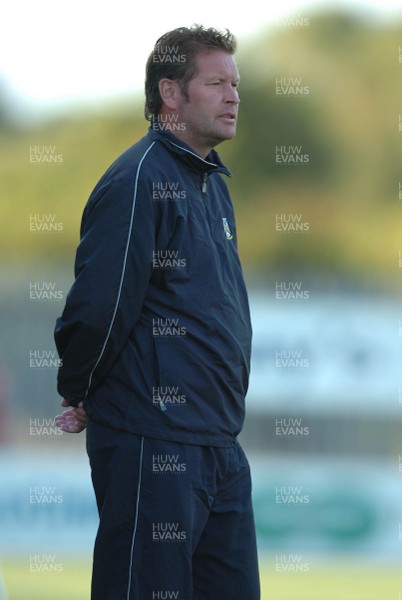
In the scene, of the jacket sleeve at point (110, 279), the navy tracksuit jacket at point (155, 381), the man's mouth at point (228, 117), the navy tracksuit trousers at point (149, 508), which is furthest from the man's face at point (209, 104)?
the navy tracksuit trousers at point (149, 508)

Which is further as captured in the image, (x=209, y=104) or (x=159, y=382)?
(x=209, y=104)

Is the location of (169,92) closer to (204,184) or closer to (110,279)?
(204,184)

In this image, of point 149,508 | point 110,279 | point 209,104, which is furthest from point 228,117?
point 149,508

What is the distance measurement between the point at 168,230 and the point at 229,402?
425 mm

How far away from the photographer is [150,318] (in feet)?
8.83

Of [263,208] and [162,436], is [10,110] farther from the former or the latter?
[162,436]

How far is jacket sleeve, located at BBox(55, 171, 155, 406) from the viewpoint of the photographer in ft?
8.68

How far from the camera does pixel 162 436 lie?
2.65 metres

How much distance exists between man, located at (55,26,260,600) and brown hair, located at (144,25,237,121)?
0.60ft

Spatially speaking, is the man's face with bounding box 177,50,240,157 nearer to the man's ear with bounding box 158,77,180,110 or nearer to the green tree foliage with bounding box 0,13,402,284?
the man's ear with bounding box 158,77,180,110

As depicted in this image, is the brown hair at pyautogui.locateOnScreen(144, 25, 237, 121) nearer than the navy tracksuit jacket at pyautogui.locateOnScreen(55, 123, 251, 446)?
No

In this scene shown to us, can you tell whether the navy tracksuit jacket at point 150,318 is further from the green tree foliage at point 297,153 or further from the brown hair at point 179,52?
the green tree foliage at point 297,153

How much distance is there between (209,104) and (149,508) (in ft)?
3.19

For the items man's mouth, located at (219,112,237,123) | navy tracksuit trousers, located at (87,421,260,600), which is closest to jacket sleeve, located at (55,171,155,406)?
navy tracksuit trousers, located at (87,421,260,600)
